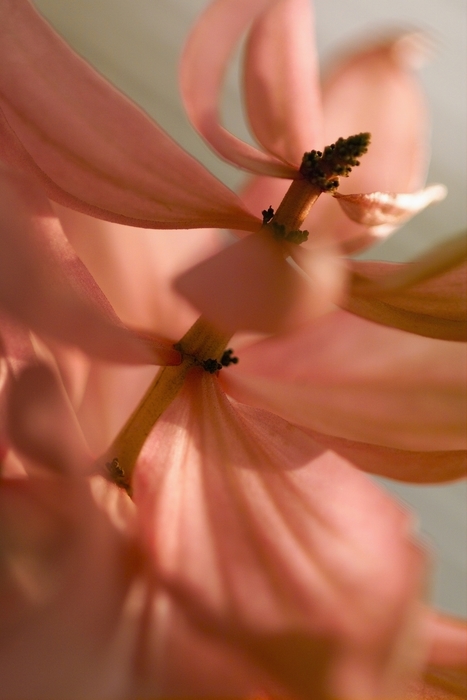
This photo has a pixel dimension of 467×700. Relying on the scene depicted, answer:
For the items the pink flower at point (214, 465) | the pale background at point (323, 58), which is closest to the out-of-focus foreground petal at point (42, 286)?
the pink flower at point (214, 465)

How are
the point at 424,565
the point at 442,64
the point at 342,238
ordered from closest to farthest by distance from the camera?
the point at 424,565, the point at 342,238, the point at 442,64

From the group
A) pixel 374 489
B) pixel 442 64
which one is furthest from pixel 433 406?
pixel 442 64

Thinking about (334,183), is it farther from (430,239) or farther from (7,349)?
(430,239)

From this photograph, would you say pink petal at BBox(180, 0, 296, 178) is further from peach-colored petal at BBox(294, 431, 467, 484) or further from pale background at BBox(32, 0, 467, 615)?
pale background at BBox(32, 0, 467, 615)

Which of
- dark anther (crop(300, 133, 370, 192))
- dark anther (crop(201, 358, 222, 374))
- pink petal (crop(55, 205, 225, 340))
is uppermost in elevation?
dark anther (crop(300, 133, 370, 192))

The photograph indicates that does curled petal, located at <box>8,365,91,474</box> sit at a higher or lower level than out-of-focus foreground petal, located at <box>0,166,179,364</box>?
lower

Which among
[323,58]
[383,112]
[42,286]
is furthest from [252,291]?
[323,58]

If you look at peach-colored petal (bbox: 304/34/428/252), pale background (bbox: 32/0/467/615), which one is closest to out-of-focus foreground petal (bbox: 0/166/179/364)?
peach-colored petal (bbox: 304/34/428/252)
